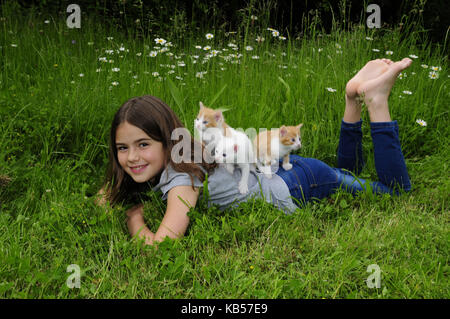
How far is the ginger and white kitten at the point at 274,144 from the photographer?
2.29 metres

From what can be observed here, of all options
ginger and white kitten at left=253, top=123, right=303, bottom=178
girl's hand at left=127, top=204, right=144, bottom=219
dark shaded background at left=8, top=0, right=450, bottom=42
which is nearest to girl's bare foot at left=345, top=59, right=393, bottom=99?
ginger and white kitten at left=253, top=123, right=303, bottom=178

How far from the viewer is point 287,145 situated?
7.59ft

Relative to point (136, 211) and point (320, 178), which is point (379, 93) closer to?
point (320, 178)

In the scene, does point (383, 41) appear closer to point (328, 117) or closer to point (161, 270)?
point (328, 117)

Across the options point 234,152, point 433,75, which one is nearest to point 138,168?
point 234,152

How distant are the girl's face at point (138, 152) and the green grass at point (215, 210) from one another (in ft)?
0.80

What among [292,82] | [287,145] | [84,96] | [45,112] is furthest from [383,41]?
[45,112]

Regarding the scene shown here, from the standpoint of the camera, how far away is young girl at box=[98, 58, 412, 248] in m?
2.23

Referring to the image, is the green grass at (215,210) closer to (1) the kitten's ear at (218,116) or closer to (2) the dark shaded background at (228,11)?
(1) the kitten's ear at (218,116)

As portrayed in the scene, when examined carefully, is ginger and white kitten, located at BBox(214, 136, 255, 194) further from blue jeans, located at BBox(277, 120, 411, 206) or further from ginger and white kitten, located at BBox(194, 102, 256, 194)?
blue jeans, located at BBox(277, 120, 411, 206)

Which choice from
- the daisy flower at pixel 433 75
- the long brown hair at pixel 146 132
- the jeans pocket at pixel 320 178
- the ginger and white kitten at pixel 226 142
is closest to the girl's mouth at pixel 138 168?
Answer: the long brown hair at pixel 146 132

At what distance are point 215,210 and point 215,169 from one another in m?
0.23

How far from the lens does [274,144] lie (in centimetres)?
233
